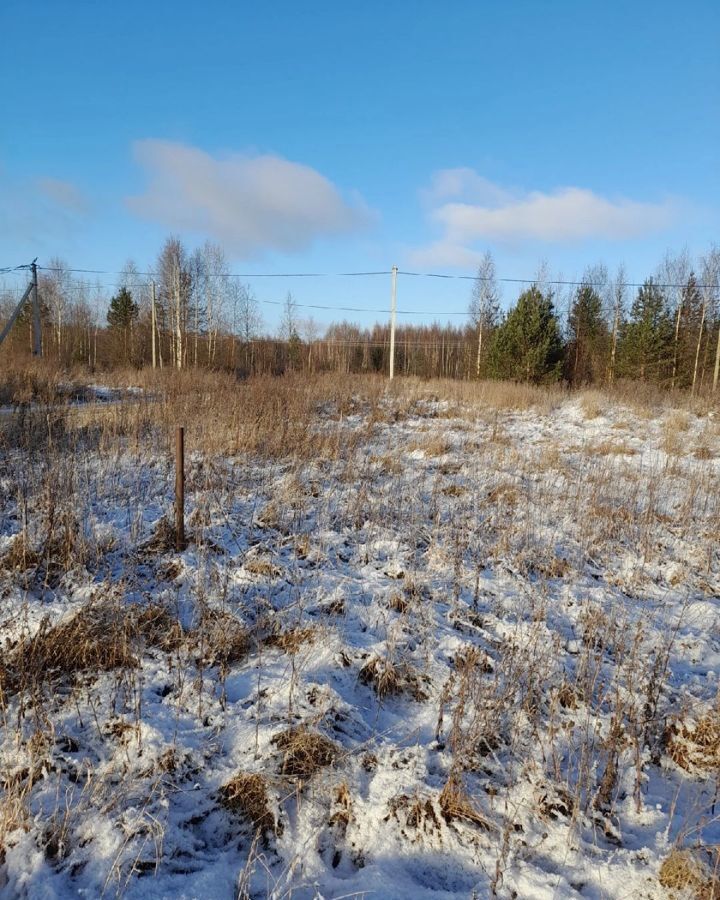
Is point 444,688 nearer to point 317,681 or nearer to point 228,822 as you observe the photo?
point 317,681

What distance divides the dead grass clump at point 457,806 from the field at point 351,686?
0.04ft

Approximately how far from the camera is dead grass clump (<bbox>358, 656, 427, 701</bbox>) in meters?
2.76

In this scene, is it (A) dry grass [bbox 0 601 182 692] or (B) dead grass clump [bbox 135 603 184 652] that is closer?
(A) dry grass [bbox 0 601 182 692]

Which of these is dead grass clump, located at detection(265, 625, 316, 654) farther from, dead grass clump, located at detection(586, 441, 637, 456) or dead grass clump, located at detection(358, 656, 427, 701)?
dead grass clump, located at detection(586, 441, 637, 456)

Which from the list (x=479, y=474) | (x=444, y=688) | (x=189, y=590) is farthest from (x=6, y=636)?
(x=479, y=474)

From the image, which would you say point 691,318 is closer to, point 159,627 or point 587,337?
point 587,337

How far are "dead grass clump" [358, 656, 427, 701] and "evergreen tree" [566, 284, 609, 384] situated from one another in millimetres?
25429

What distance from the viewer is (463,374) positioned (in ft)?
118

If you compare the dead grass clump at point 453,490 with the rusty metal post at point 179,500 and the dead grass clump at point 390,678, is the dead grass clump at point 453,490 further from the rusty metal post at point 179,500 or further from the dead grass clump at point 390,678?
the dead grass clump at point 390,678

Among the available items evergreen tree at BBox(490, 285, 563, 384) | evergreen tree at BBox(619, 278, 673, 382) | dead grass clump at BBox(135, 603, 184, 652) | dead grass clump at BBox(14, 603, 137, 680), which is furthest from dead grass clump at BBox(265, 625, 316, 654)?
evergreen tree at BBox(619, 278, 673, 382)

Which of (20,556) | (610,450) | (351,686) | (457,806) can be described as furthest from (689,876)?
(610,450)

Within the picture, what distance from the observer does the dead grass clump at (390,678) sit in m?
2.76

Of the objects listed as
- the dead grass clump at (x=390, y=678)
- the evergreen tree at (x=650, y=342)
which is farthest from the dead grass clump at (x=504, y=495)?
the evergreen tree at (x=650, y=342)

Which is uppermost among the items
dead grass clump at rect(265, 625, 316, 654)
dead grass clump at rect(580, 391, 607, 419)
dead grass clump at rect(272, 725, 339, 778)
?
dead grass clump at rect(580, 391, 607, 419)
